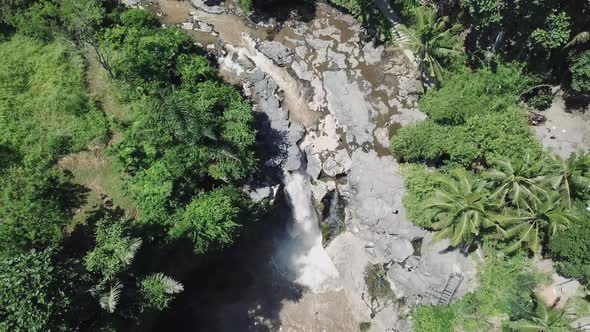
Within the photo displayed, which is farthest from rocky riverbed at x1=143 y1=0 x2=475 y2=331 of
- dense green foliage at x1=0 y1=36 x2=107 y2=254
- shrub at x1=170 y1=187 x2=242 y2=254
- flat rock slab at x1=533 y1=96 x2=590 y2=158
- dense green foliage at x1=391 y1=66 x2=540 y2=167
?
dense green foliage at x1=0 y1=36 x2=107 y2=254

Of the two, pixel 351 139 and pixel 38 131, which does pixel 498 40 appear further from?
pixel 38 131

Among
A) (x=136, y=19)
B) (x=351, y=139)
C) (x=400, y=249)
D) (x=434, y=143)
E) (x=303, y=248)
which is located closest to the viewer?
(x=434, y=143)

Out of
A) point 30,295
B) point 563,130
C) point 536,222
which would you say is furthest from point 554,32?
point 30,295

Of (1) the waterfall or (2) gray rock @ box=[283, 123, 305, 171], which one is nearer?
(1) the waterfall

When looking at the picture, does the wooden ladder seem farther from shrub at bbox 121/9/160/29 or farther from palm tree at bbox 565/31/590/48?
shrub at bbox 121/9/160/29

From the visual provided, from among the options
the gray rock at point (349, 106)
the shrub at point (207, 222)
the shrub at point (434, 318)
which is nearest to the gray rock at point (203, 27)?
the gray rock at point (349, 106)

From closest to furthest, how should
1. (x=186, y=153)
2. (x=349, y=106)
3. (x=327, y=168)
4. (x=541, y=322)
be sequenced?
(x=541, y=322) → (x=186, y=153) → (x=327, y=168) → (x=349, y=106)

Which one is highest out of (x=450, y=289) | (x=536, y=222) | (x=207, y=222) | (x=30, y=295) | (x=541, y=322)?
(x=536, y=222)
